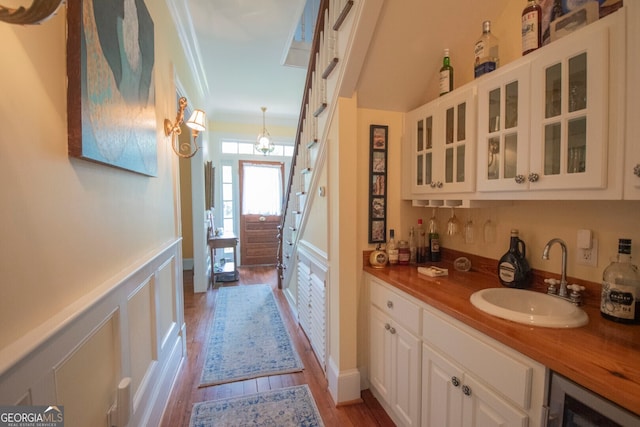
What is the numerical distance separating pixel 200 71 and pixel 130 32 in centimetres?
241

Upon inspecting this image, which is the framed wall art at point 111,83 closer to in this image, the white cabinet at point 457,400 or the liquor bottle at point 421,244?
the white cabinet at point 457,400

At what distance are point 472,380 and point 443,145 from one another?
1.20 metres

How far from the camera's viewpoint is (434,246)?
6.45 feet

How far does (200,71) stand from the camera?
3.48 meters

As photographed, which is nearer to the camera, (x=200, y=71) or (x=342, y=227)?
(x=342, y=227)

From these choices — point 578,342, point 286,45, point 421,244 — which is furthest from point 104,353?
point 286,45

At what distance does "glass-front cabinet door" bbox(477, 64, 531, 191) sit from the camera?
3.91 feet

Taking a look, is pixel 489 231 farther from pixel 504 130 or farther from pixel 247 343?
pixel 247 343

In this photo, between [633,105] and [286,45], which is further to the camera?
[286,45]

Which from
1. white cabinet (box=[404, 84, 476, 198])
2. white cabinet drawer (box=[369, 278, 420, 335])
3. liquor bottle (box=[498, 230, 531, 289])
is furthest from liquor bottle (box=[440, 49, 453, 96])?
white cabinet drawer (box=[369, 278, 420, 335])

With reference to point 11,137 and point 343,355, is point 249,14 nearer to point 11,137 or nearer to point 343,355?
point 11,137

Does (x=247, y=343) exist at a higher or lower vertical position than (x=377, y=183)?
lower

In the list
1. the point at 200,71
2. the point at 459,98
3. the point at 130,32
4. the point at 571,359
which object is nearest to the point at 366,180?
the point at 459,98

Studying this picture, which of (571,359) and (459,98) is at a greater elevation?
(459,98)
